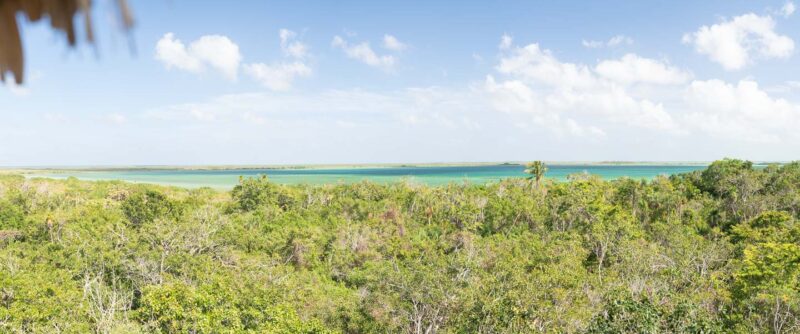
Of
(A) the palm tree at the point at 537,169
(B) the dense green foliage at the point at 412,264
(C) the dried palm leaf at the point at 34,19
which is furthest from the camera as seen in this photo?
(A) the palm tree at the point at 537,169

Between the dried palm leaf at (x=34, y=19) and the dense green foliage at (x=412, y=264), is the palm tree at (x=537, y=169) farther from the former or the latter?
the dried palm leaf at (x=34, y=19)

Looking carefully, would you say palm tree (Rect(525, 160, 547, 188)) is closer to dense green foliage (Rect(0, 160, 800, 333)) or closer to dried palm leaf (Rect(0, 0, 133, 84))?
dense green foliage (Rect(0, 160, 800, 333))

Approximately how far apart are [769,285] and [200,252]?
2764 cm

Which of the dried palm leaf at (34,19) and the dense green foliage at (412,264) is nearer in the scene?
the dried palm leaf at (34,19)

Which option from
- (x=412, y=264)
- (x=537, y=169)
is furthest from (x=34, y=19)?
(x=537, y=169)

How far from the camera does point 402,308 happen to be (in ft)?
62.0

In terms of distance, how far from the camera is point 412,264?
2548 cm

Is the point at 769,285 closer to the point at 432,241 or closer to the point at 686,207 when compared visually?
the point at 432,241

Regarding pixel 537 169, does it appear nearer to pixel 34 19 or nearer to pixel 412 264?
pixel 412 264

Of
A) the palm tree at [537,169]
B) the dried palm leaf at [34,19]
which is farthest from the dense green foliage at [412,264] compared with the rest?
the dried palm leaf at [34,19]

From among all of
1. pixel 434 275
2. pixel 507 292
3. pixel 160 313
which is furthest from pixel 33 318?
pixel 507 292

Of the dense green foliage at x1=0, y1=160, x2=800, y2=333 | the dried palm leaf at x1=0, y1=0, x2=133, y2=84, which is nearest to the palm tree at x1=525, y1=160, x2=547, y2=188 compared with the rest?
the dense green foliage at x1=0, y1=160, x2=800, y2=333

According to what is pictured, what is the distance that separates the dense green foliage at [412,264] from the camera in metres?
17.0

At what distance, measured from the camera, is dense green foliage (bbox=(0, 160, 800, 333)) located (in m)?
17.0
